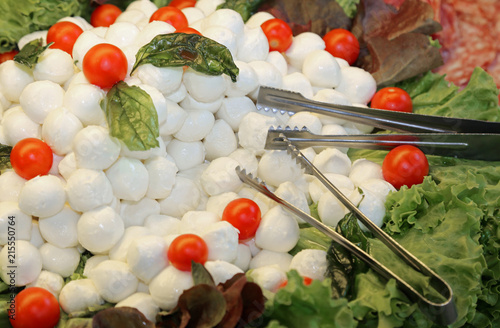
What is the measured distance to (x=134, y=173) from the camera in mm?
1618

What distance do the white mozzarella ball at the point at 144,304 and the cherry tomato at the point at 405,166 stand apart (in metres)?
0.91

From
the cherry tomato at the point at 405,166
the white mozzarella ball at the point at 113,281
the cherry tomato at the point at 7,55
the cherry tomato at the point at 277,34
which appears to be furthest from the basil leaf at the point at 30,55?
the cherry tomato at the point at 405,166

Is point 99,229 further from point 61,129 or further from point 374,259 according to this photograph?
point 374,259

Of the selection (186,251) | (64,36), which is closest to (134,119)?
(186,251)

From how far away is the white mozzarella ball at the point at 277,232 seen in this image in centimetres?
163

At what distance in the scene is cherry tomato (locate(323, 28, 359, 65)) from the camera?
2.28 meters

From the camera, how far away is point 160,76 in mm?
1677

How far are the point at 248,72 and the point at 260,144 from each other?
256 mm

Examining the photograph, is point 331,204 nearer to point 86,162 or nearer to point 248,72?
point 248,72

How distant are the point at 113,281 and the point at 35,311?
0.71ft

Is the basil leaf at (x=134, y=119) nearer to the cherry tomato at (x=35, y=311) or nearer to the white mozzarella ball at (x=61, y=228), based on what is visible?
the white mozzarella ball at (x=61, y=228)

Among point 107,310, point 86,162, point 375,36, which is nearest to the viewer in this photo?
point 107,310

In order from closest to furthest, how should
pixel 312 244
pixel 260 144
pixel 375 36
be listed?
1. pixel 312 244
2. pixel 260 144
3. pixel 375 36

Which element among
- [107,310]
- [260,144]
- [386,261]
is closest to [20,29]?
[260,144]
